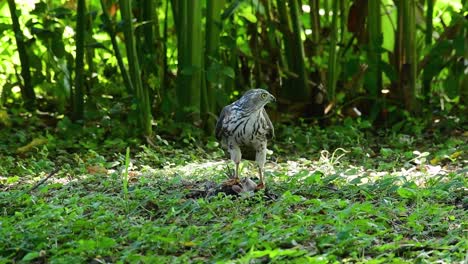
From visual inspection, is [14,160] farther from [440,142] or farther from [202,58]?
[440,142]

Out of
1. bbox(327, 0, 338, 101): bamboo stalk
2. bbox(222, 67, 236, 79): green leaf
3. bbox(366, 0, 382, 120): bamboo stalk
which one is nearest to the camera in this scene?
bbox(222, 67, 236, 79): green leaf

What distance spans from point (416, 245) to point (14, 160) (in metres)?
4.30

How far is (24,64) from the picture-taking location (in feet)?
31.8

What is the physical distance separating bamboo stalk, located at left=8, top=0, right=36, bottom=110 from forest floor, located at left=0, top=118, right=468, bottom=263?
1.16 m

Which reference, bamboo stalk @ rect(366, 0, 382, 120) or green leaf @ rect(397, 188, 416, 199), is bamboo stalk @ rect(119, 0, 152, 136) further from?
green leaf @ rect(397, 188, 416, 199)

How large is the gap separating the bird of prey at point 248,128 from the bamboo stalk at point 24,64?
3539mm

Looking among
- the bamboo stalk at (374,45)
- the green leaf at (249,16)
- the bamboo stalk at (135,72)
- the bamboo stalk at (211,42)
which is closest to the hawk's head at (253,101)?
the bamboo stalk at (135,72)

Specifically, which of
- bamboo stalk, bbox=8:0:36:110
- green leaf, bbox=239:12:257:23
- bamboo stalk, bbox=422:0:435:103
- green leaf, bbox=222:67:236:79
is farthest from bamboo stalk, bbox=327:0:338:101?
bamboo stalk, bbox=8:0:36:110

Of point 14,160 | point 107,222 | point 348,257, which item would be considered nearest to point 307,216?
point 348,257

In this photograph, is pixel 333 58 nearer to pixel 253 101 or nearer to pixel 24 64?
pixel 24 64

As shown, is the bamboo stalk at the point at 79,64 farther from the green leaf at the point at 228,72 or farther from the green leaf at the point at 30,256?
the green leaf at the point at 30,256

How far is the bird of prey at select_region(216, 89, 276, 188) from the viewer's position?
630 cm

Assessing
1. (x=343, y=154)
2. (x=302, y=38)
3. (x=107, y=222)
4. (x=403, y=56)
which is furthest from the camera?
(x=302, y=38)

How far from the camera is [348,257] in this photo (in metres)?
4.65
